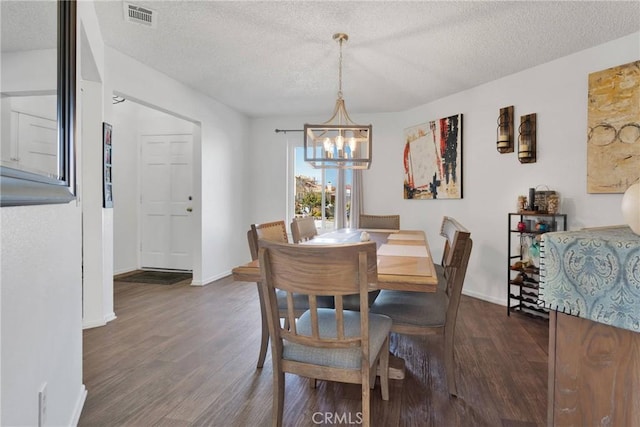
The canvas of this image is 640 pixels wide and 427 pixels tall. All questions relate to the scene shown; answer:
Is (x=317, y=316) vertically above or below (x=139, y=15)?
below

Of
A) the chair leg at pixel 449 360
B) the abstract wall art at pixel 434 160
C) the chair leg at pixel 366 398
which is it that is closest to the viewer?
the chair leg at pixel 366 398

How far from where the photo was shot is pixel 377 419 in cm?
166

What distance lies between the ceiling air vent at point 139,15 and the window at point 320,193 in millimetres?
3047

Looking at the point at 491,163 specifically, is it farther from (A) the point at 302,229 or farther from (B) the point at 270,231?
(B) the point at 270,231

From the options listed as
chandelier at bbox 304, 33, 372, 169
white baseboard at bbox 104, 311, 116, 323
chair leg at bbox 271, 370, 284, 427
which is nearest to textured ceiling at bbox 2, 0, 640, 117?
chandelier at bbox 304, 33, 372, 169

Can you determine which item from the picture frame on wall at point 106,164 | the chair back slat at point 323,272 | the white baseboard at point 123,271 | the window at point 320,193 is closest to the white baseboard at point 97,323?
the picture frame on wall at point 106,164

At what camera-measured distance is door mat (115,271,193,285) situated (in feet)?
15.0

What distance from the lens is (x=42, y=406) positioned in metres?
1.16

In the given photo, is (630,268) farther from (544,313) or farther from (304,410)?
(544,313)

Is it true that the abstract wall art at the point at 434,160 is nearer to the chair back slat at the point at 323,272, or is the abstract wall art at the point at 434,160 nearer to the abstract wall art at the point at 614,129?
the abstract wall art at the point at 614,129

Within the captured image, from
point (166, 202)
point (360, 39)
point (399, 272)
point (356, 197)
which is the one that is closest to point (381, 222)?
point (356, 197)

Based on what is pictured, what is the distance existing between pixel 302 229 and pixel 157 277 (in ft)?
9.41

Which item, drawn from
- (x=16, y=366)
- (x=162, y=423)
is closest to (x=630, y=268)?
(x=16, y=366)

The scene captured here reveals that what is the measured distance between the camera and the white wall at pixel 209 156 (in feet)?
10.8
